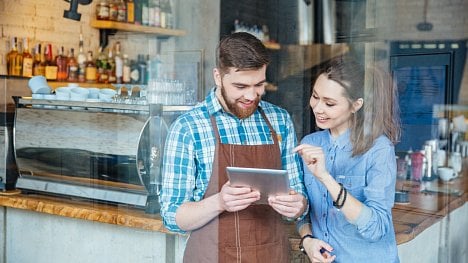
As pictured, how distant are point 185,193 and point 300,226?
31 cm

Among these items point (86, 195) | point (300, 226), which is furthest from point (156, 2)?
point (300, 226)

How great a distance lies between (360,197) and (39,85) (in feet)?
5.87

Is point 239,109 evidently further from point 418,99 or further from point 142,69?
point 142,69

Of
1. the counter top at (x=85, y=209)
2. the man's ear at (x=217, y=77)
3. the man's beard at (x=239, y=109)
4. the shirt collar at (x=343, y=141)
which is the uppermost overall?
the man's ear at (x=217, y=77)

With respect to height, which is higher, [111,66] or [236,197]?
[111,66]

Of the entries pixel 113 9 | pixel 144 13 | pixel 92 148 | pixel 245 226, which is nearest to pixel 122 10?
pixel 113 9

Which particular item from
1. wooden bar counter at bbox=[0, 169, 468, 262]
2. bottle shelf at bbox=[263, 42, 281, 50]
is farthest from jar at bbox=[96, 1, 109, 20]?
bottle shelf at bbox=[263, 42, 281, 50]

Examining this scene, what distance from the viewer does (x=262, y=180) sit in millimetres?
1481

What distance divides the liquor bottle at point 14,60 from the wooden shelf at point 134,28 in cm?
40

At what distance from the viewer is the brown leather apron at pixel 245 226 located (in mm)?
1579

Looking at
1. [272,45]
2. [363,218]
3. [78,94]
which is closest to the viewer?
[363,218]

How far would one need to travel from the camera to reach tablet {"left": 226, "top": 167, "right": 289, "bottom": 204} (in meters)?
1.48

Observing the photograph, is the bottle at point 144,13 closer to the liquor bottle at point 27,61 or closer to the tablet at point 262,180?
the liquor bottle at point 27,61

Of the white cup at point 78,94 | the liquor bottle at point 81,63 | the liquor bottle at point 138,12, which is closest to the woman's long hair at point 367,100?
the white cup at point 78,94
